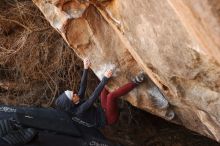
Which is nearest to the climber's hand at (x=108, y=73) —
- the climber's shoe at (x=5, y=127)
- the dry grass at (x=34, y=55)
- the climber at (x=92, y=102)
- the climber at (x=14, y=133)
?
the climber at (x=92, y=102)

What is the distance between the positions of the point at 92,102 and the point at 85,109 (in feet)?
0.32

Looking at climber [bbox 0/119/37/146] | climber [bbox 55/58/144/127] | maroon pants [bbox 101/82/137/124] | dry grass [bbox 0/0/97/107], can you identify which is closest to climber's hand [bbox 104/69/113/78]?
climber [bbox 55/58/144/127]

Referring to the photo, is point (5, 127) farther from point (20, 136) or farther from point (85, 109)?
point (85, 109)

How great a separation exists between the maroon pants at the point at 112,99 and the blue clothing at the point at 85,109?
71mm

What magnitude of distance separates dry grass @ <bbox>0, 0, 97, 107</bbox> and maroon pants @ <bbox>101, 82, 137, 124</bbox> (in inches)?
46.3

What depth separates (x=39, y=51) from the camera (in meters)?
5.86

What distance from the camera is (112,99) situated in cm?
443

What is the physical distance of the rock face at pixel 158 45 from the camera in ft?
8.56

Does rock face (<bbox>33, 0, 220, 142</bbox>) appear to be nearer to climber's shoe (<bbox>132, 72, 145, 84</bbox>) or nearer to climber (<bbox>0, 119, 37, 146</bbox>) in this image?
climber's shoe (<bbox>132, 72, 145, 84</bbox>)

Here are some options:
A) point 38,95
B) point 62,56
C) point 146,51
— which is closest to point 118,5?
point 146,51

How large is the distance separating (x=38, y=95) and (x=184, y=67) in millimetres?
3323

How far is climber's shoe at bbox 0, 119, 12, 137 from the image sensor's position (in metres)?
3.41

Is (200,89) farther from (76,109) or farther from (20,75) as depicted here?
(20,75)

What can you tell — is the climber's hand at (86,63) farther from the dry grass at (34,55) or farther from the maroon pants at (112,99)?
the dry grass at (34,55)
